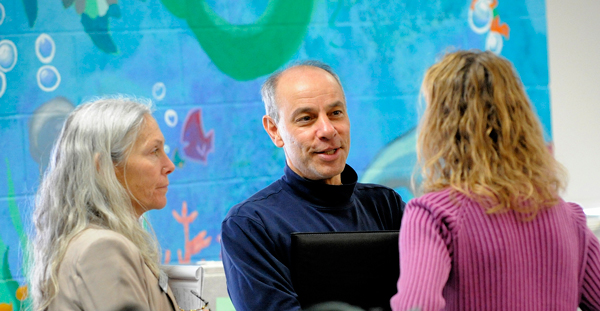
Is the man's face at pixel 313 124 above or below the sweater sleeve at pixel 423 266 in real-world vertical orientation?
above

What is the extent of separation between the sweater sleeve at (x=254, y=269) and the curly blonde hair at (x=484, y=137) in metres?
0.44

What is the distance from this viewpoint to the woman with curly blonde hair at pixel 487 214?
1.08 m

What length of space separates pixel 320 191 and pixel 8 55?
6.64 feet

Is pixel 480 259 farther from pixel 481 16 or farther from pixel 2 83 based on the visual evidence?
pixel 2 83

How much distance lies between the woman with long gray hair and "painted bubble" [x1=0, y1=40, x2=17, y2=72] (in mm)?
1680

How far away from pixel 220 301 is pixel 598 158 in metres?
2.10

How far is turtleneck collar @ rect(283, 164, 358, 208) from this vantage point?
1.63 metres

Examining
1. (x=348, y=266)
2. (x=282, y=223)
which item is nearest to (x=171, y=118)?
(x=282, y=223)

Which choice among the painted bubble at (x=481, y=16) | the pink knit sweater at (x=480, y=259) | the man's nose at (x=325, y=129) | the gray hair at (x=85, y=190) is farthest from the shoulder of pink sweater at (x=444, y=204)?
the painted bubble at (x=481, y=16)

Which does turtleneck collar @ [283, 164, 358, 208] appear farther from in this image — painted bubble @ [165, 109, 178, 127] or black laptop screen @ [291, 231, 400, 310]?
painted bubble @ [165, 109, 178, 127]

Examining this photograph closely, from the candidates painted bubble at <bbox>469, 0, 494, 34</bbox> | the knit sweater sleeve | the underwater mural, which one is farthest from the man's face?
painted bubble at <bbox>469, 0, 494, 34</bbox>

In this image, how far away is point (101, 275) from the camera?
119 cm

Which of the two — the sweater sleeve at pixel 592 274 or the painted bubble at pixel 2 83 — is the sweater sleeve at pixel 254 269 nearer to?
the sweater sleeve at pixel 592 274

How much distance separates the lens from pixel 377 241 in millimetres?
1378
